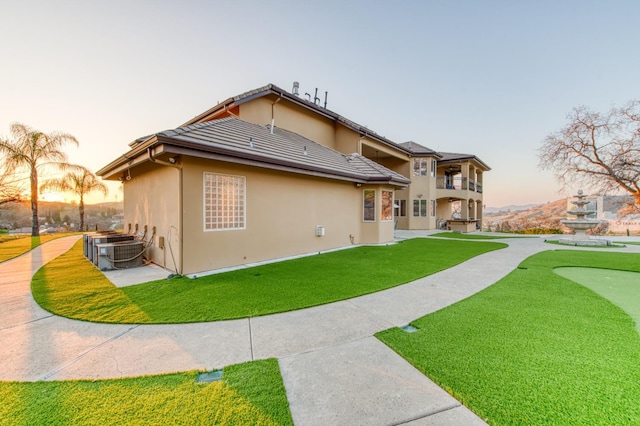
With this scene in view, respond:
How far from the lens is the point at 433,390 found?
2.34m

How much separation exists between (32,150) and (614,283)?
93.4 ft

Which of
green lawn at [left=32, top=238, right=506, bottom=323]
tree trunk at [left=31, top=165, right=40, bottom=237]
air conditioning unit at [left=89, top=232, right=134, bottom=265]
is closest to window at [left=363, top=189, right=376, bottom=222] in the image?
green lawn at [left=32, top=238, right=506, bottom=323]

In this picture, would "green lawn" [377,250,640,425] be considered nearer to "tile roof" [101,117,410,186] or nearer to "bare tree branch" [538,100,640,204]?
"tile roof" [101,117,410,186]

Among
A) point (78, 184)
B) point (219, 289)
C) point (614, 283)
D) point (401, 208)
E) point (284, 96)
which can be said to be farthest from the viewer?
point (401, 208)

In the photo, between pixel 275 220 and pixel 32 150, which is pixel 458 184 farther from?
pixel 32 150

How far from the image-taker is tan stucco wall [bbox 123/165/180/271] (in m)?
6.77

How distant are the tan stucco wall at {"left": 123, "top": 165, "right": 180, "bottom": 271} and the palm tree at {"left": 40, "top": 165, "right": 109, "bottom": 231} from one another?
14127mm

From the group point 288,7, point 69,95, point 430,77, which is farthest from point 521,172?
point 69,95

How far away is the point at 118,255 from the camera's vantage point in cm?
743

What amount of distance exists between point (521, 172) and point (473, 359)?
91.5ft

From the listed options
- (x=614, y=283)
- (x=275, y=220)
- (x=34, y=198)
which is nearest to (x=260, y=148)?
(x=275, y=220)

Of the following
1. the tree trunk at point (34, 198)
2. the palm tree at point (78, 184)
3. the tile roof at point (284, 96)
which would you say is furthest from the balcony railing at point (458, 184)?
the tree trunk at point (34, 198)

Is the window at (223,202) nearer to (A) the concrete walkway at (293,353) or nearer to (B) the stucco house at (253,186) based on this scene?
(B) the stucco house at (253,186)

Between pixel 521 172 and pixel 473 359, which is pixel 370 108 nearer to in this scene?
pixel 521 172
